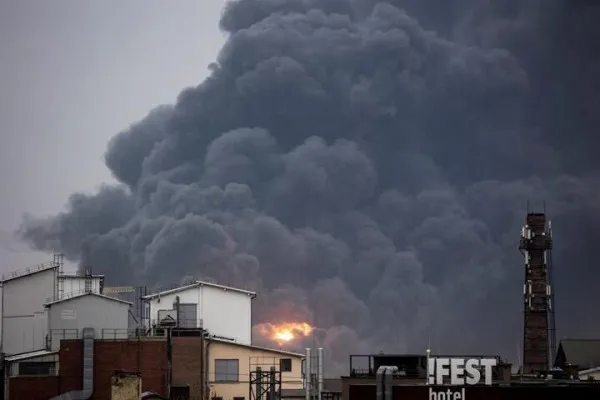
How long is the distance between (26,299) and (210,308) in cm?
1647

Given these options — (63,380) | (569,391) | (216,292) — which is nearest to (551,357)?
(216,292)

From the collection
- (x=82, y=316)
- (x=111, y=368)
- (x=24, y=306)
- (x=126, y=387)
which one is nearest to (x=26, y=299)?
(x=24, y=306)

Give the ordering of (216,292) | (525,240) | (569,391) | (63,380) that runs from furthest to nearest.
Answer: (525,240), (216,292), (63,380), (569,391)

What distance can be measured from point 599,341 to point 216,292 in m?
31.9

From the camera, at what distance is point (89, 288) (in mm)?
95625

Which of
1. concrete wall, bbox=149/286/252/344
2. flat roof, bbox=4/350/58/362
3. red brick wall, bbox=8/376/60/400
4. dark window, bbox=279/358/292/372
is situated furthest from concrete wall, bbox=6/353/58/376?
dark window, bbox=279/358/292/372

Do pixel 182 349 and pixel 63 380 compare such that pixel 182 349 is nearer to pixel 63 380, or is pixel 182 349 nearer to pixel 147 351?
pixel 147 351

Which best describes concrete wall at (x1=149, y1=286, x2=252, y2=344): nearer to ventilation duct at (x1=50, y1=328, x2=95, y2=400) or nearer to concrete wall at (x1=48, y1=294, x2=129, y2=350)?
concrete wall at (x1=48, y1=294, x2=129, y2=350)

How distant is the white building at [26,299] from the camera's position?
3706 inches

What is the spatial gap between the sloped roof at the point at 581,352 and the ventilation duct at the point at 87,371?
125 ft

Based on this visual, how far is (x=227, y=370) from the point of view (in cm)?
8006

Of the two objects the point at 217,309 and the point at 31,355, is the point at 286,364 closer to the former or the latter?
the point at 217,309

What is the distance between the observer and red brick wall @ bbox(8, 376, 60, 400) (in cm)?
7606

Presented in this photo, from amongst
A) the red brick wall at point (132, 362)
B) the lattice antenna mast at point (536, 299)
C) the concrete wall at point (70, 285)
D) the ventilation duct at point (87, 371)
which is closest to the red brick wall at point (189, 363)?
the red brick wall at point (132, 362)
